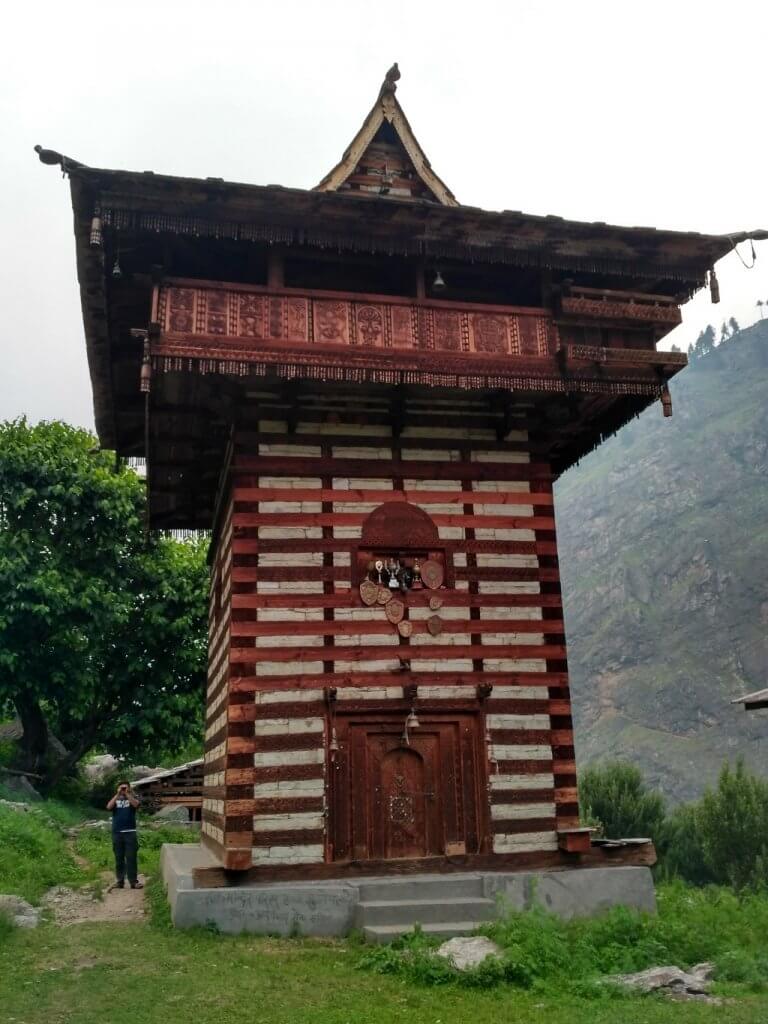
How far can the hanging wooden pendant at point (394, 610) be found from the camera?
43.0 feet

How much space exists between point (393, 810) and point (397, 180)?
972 centimetres

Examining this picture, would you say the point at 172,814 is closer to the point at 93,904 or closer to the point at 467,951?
the point at 93,904

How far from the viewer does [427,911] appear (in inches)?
449

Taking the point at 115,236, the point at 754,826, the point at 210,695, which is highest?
the point at 115,236

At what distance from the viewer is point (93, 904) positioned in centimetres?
1431

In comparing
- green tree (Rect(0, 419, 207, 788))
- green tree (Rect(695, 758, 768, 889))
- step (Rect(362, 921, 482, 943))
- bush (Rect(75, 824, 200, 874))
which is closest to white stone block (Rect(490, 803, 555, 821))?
step (Rect(362, 921, 482, 943))

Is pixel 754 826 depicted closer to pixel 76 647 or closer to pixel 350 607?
pixel 76 647

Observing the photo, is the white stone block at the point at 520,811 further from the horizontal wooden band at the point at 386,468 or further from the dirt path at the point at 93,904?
the dirt path at the point at 93,904

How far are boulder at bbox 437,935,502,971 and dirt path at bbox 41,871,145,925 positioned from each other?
4593 millimetres

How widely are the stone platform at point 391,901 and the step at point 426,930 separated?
0.01 m

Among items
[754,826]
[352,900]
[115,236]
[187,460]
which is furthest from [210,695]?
[754,826]

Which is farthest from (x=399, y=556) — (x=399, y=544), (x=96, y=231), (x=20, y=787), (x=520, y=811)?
(x=20, y=787)

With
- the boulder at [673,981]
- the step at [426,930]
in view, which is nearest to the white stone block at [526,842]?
the step at [426,930]

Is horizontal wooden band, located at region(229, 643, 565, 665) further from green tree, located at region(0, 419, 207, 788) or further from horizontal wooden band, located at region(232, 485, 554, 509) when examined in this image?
green tree, located at region(0, 419, 207, 788)
